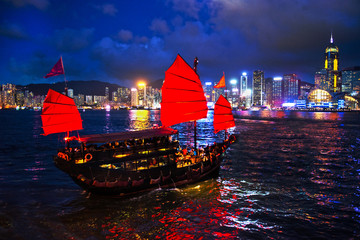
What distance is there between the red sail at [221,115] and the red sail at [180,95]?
190 inches

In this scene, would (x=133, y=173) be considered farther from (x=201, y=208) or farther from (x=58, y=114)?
(x=58, y=114)

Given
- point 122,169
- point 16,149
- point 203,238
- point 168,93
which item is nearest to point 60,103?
point 122,169

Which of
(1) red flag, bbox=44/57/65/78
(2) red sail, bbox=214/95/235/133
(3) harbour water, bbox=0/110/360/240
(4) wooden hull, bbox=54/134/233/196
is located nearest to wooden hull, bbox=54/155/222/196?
(4) wooden hull, bbox=54/134/233/196

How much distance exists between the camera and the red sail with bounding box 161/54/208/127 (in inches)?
811

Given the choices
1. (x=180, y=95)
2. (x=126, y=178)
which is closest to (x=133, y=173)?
(x=126, y=178)

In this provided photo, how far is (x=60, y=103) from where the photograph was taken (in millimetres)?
17953

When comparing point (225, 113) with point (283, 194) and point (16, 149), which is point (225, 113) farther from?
point (16, 149)

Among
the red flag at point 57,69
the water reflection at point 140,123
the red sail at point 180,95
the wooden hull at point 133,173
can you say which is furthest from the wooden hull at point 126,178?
the water reflection at point 140,123

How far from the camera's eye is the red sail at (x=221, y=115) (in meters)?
26.9

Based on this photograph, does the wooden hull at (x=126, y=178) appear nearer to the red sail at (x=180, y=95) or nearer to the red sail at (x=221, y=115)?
the red sail at (x=180, y=95)

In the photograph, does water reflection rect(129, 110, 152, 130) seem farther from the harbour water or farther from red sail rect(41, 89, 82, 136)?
red sail rect(41, 89, 82, 136)

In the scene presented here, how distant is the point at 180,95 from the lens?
21.3 meters

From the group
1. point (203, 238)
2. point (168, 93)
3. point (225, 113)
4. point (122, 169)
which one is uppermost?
point (168, 93)

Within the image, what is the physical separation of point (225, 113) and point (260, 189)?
440 inches
